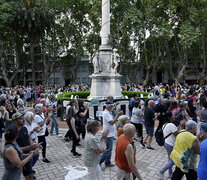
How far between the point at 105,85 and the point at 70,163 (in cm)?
994

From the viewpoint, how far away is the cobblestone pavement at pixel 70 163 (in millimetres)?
4511

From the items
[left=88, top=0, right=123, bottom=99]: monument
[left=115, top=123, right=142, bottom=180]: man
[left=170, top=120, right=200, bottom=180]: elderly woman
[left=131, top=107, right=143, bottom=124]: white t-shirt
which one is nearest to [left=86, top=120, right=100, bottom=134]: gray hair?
[left=115, top=123, right=142, bottom=180]: man

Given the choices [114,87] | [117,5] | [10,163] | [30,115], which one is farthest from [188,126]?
[117,5]

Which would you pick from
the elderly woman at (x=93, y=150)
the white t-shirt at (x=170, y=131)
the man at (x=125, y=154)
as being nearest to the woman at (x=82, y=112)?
the elderly woman at (x=93, y=150)

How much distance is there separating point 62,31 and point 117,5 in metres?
10.7

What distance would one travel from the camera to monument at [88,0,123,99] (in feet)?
47.8

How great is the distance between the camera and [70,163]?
17.0 ft

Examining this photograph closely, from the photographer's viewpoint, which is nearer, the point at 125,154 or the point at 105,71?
the point at 125,154

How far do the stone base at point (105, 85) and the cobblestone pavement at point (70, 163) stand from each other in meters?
8.02

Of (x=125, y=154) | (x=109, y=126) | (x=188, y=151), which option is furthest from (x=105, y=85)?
(x=125, y=154)

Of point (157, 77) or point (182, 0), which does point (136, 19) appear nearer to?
point (182, 0)

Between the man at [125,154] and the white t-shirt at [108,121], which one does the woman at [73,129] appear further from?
the man at [125,154]

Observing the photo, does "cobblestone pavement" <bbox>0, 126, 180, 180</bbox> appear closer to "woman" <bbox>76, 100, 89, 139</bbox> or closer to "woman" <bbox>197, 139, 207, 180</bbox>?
"woman" <bbox>76, 100, 89, 139</bbox>

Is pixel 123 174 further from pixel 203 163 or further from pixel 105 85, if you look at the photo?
pixel 105 85
